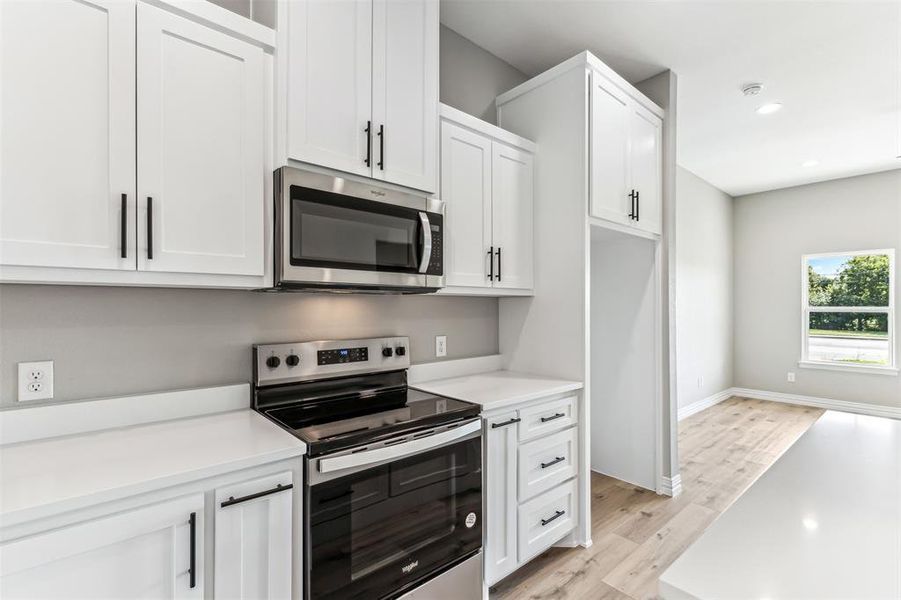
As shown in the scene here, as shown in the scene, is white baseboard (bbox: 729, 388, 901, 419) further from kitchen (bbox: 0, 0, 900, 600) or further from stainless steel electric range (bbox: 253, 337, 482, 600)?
stainless steel electric range (bbox: 253, 337, 482, 600)

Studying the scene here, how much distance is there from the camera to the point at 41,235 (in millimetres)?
1187

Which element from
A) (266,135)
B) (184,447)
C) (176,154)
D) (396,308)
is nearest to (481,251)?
(396,308)

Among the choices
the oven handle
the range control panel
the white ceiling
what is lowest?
the oven handle

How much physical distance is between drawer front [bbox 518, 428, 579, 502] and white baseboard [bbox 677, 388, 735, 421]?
10.9 ft

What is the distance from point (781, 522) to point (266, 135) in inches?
71.3

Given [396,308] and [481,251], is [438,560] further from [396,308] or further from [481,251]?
[481,251]

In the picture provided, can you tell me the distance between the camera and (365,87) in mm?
1802

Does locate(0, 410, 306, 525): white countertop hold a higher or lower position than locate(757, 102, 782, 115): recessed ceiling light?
lower

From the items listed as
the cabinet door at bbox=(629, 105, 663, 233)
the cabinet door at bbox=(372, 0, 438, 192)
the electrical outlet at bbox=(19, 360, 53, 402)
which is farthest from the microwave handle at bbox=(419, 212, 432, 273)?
the cabinet door at bbox=(629, 105, 663, 233)

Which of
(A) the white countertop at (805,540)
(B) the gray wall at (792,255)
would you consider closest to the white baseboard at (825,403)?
(B) the gray wall at (792,255)

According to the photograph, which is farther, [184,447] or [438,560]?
[438,560]

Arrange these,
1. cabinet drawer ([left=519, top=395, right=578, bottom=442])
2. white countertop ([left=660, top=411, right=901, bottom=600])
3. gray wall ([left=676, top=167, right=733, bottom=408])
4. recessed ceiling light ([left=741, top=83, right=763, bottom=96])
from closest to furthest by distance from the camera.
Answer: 1. white countertop ([left=660, top=411, right=901, bottom=600])
2. cabinet drawer ([left=519, top=395, right=578, bottom=442])
3. recessed ceiling light ([left=741, top=83, right=763, bottom=96])
4. gray wall ([left=676, top=167, right=733, bottom=408])

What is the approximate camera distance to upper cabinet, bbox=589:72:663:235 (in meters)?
2.44

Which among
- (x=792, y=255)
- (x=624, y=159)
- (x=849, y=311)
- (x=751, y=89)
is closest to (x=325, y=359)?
(x=624, y=159)
